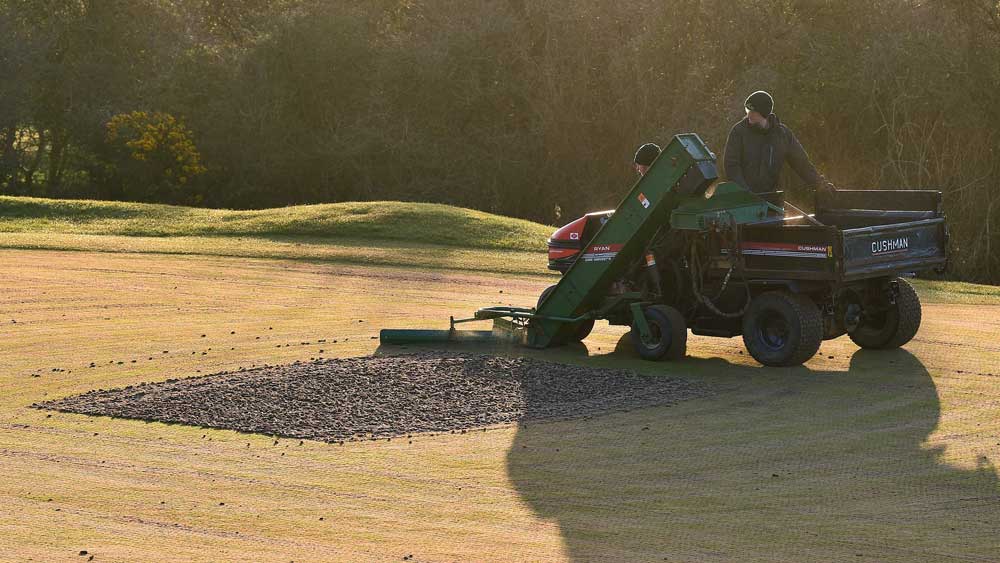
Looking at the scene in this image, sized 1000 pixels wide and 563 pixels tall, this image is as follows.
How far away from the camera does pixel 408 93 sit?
38.9 m

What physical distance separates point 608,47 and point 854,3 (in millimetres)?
6716

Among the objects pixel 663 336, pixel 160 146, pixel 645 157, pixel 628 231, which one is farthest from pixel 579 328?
pixel 160 146

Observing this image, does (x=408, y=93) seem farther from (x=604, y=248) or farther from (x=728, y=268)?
(x=728, y=268)

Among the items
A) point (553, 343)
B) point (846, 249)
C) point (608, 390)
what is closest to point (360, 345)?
point (553, 343)

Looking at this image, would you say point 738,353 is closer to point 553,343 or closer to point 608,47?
point 553,343

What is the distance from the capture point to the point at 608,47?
36250mm

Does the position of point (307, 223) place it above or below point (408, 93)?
below

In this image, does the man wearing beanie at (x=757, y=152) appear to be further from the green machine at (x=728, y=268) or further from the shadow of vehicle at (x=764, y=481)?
the shadow of vehicle at (x=764, y=481)

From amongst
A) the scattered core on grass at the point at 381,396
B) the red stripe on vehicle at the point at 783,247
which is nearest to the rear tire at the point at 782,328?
the red stripe on vehicle at the point at 783,247

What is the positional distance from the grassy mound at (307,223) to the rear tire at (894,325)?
1204 cm

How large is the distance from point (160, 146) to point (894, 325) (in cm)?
2821

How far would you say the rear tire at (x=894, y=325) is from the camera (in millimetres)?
13227

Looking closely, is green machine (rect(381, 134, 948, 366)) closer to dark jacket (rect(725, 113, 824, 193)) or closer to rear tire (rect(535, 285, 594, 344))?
rear tire (rect(535, 285, 594, 344))

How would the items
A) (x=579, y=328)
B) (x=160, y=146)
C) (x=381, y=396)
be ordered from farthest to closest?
(x=160, y=146) < (x=579, y=328) < (x=381, y=396)
